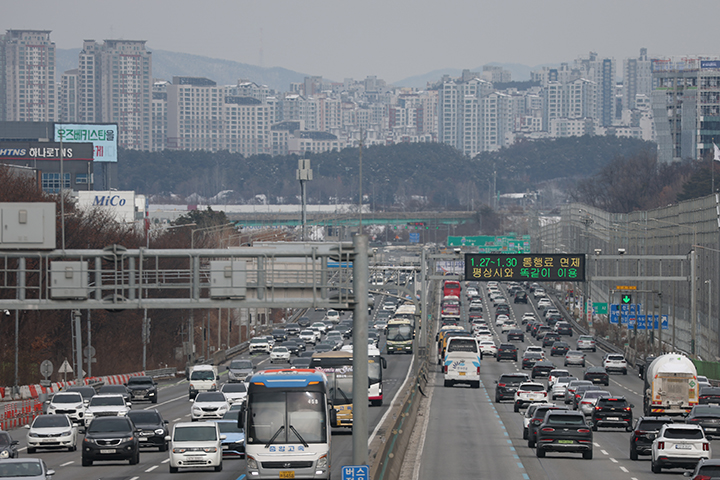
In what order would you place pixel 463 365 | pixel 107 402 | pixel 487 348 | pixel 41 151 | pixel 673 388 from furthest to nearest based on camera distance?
1. pixel 41 151
2. pixel 487 348
3. pixel 463 365
4. pixel 673 388
5. pixel 107 402

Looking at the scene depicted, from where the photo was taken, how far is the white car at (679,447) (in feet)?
101

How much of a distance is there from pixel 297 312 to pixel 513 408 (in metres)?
91.7

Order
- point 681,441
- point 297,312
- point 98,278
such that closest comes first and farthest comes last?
1. point 98,278
2. point 681,441
3. point 297,312

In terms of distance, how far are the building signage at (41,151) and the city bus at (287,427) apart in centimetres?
13598

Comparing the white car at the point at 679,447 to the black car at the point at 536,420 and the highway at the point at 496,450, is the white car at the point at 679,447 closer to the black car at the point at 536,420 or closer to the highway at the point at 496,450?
the highway at the point at 496,450

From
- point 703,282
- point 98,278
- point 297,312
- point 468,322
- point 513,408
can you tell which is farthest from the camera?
point 297,312

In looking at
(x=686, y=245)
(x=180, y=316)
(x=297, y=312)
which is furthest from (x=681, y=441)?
(x=297, y=312)

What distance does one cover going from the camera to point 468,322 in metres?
128

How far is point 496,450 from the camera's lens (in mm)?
36219

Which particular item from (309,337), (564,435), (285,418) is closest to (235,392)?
(564,435)

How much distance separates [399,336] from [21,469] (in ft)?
245

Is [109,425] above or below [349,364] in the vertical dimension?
below

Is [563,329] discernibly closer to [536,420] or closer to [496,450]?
[536,420]

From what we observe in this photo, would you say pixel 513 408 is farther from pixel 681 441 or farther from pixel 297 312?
pixel 297 312
